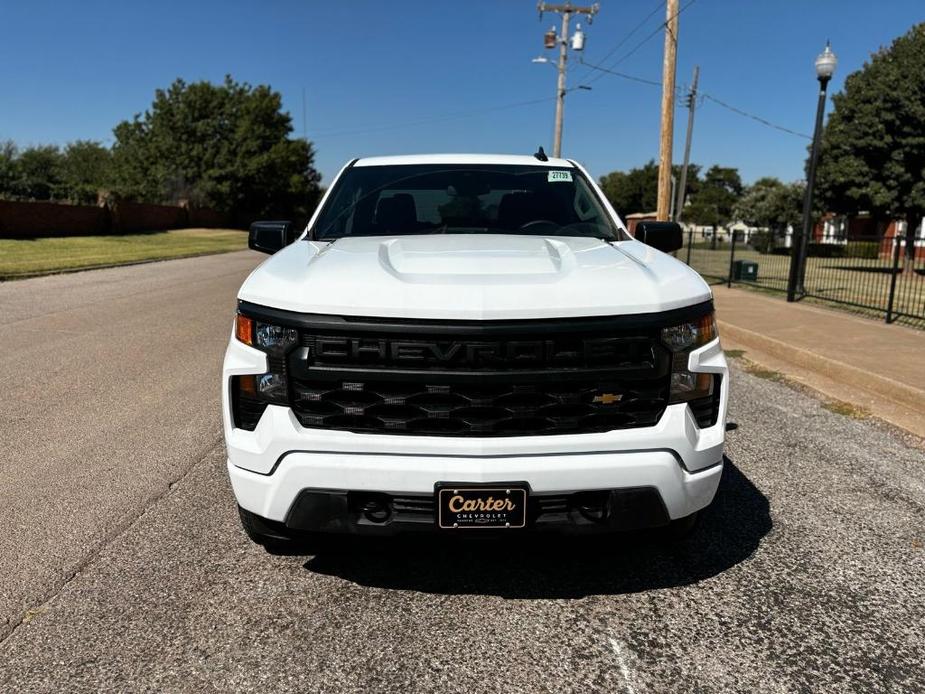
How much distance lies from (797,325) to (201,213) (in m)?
47.3

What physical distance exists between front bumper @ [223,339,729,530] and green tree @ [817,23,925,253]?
79.2 ft

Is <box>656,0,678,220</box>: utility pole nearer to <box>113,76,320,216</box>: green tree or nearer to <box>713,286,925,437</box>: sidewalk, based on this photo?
<box>713,286,925,437</box>: sidewalk

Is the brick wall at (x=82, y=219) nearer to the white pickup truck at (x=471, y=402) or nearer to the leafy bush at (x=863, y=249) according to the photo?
the leafy bush at (x=863, y=249)

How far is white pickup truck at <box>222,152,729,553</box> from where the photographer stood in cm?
249

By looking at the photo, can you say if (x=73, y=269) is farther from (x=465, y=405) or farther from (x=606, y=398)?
(x=606, y=398)

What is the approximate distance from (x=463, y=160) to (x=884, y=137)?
907 inches

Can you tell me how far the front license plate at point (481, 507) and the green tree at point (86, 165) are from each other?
2244 inches

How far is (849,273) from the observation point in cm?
1422

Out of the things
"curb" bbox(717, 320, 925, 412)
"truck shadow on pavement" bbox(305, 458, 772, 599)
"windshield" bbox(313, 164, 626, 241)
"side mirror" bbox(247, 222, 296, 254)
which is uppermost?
"windshield" bbox(313, 164, 626, 241)

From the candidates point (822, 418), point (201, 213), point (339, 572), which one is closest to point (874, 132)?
point (822, 418)

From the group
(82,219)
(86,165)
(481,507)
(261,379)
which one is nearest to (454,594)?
(481,507)

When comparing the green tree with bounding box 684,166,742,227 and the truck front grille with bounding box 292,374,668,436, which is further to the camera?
the green tree with bounding box 684,166,742,227

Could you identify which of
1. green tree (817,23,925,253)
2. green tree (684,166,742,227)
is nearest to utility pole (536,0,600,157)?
green tree (817,23,925,253)

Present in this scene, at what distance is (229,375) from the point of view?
8.74 feet
